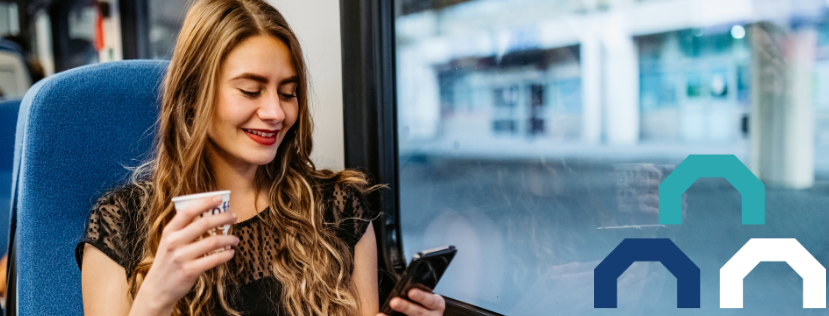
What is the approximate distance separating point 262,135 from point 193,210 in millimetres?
356

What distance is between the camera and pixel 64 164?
3.58 feet

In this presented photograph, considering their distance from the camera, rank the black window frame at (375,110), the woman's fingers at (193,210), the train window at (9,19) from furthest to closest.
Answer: the train window at (9,19)
the black window frame at (375,110)
the woman's fingers at (193,210)

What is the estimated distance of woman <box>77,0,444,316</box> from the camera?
1107 mm

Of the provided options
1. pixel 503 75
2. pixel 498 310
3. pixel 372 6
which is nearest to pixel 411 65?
pixel 372 6

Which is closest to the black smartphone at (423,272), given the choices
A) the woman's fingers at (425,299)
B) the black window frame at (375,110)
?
the woman's fingers at (425,299)

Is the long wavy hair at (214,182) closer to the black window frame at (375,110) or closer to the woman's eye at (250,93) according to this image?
the woman's eye at (250,93)

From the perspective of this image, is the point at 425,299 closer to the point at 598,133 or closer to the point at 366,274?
the point at 366,274

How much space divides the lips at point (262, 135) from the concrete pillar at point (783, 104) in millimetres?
877

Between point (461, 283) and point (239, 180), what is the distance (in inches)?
24.3

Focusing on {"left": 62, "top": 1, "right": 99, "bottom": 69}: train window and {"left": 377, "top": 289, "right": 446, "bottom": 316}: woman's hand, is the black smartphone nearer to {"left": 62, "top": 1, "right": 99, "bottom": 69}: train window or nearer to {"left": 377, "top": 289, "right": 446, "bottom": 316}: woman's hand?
A: {"left": 377, "top": 289, "right": 446, "bottom": 316}: woman's hand

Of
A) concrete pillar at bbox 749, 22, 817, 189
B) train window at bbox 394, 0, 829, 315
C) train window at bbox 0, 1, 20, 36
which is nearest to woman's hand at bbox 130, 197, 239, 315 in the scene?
train window at bbox 394, 0, 829, 315

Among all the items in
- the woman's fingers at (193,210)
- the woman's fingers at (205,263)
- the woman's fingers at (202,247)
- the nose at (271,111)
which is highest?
the nose at (271,111)

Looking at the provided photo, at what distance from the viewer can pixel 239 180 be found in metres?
1.29

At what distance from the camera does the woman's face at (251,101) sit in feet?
3.65
